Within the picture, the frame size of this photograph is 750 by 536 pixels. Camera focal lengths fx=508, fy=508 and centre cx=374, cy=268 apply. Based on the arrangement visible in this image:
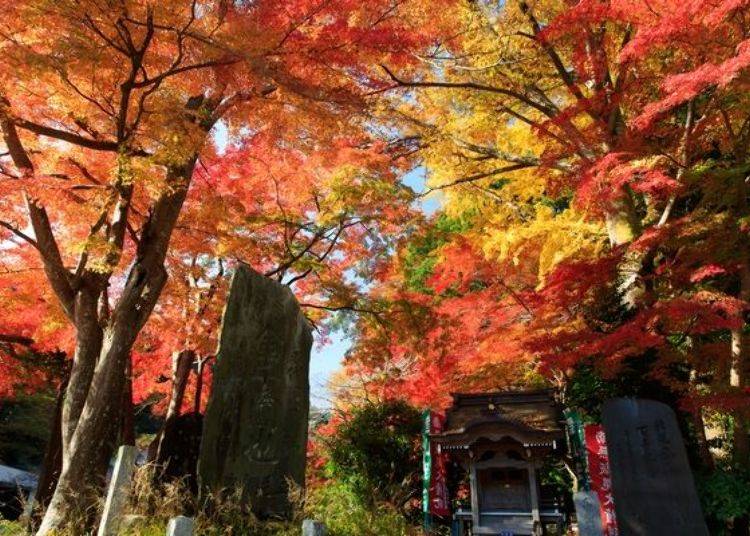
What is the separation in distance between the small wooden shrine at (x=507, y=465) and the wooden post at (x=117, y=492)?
4927 mm

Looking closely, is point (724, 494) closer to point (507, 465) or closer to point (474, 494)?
point (507, 465)

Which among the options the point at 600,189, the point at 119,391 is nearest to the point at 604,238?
the point at 600,189

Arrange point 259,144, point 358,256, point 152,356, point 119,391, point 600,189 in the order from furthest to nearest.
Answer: point 152,356, point 358,256, point 259,144, point 600,189, point 119,391

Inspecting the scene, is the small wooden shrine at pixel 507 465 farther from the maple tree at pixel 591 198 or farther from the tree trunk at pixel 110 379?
the tree trunk at pixel 110 379

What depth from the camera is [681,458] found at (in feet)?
15.0

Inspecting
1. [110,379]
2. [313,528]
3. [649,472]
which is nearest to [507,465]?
[649,472]

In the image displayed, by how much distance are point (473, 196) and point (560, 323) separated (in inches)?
140

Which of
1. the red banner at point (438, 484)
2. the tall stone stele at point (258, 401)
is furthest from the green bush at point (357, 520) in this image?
the red banner at point (438, 484)

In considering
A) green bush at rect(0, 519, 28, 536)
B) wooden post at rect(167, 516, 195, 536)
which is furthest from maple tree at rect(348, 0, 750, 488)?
green bush at rect(0, 519, 28, 536)

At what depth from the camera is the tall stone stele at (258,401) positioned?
5.34m

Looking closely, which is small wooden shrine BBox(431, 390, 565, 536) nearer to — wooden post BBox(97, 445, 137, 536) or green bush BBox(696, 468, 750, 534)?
green bush BBox(696, 468, 750, 534)

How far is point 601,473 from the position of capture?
7.91m

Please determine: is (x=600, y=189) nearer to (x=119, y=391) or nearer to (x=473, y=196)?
(x=473, y=196)

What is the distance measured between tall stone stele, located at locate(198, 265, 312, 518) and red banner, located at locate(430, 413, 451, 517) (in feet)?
10.9
